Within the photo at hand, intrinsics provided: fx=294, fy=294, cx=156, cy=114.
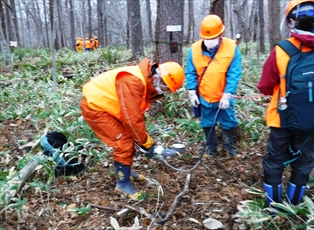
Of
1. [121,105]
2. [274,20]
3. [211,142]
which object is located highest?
[274,20]

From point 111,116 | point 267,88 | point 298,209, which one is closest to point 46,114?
point 111,116

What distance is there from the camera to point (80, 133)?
432 centimetres

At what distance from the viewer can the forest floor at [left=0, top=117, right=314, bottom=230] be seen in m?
2.84

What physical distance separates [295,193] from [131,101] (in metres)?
1.73

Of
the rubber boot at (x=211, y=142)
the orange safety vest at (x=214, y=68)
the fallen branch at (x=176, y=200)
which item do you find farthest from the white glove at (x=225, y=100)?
the fallen branch at (x=176, y=200)

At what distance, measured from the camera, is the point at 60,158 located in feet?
11.6

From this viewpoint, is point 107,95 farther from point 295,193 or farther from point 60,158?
point 295,193

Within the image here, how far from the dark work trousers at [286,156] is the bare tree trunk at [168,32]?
130 inches

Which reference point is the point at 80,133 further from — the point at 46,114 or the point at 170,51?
the point at 170,51

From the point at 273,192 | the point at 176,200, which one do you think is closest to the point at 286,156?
the point at 273,192

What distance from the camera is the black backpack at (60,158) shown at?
139 inches

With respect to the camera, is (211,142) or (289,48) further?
(211,142)

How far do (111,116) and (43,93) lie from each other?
3626 millimetres

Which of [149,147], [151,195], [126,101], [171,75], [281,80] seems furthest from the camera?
[151,195]
